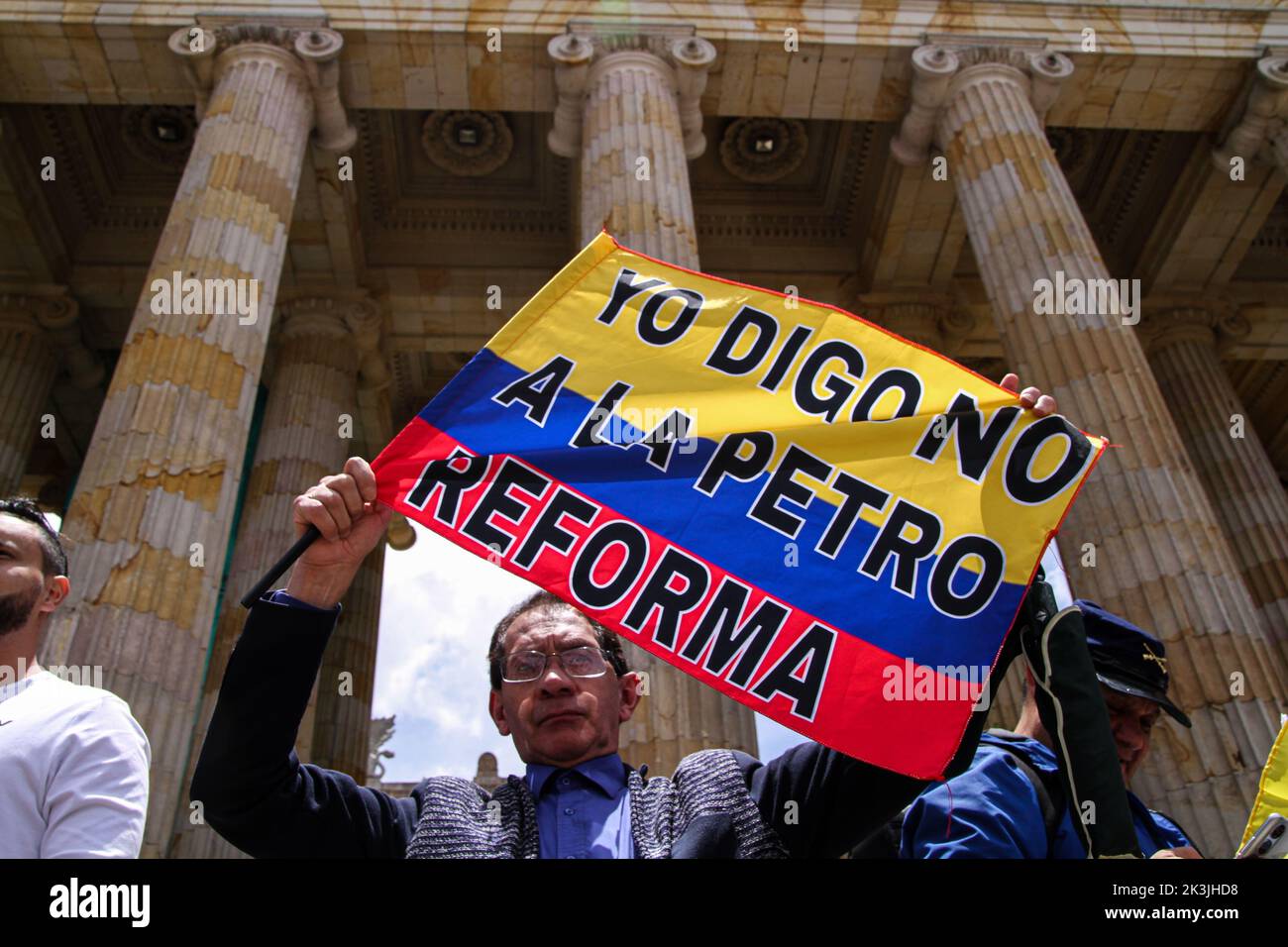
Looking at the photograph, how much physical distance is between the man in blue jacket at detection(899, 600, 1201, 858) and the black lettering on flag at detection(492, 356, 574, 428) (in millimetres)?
2142

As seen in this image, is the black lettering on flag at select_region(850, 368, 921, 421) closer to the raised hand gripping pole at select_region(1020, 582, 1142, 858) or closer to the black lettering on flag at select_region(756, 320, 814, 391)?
the black lettering on flag at select_region(756, 320, 814, 391)

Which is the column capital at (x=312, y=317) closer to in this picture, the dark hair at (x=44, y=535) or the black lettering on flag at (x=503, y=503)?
the black lettering on flag at (x=503, y=503)

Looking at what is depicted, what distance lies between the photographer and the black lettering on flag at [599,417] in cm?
410

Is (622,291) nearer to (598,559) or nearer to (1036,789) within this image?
(598,559)

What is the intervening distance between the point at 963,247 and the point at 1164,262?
12.1 ft

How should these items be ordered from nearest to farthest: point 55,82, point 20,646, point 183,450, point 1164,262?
point 20,646 < point 183,450 < point 55,82 < point 1164,262

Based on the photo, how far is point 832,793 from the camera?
3064mm

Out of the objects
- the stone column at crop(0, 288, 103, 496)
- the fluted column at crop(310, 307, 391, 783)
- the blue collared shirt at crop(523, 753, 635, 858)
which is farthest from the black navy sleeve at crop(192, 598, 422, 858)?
the stone column at crop(0, 288, 103, 496)

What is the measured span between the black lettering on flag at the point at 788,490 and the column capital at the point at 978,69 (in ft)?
40.4
